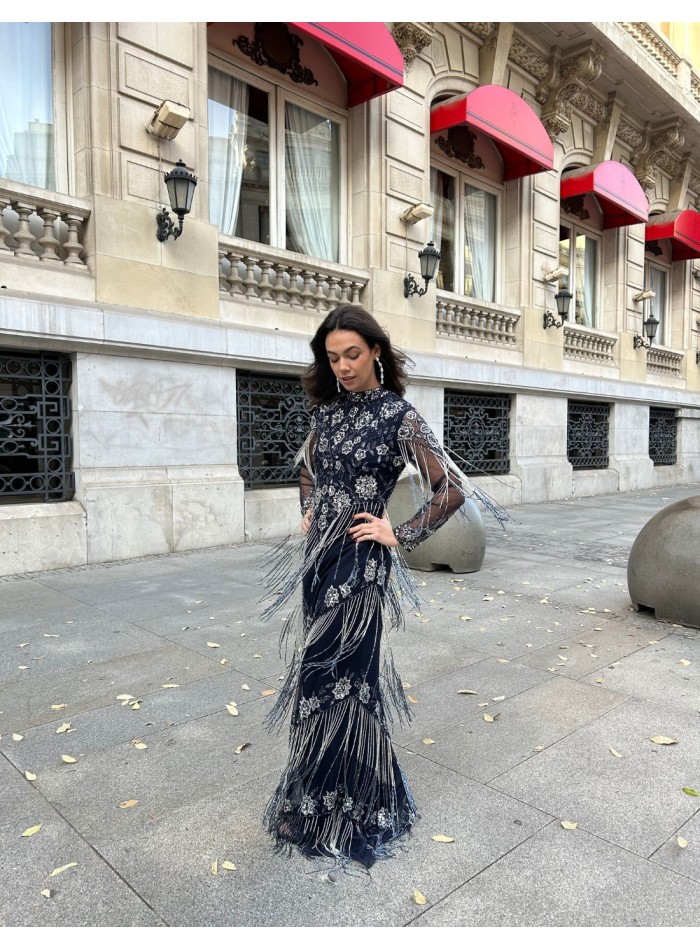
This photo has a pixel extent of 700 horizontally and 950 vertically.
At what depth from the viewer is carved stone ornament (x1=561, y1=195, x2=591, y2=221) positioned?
17281 millimetres

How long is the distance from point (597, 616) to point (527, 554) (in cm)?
Answer: 300

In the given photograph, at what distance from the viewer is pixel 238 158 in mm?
10727

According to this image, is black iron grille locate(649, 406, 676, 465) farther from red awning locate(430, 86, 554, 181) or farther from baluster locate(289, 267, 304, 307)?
baluster locate(289, 267, 304, 307)

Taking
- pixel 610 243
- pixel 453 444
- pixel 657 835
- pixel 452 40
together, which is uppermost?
pixel 452 40

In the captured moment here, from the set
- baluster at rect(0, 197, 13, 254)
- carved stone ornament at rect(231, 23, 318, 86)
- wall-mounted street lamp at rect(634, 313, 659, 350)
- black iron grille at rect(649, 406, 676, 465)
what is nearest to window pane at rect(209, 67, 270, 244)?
carved stone ornament at rect(231, 23, 318, 86)

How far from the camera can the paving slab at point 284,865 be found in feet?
7.43

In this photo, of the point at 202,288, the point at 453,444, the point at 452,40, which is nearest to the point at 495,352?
the point at 453,444

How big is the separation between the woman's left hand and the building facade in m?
6.33

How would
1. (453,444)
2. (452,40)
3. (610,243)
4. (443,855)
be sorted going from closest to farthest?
(443,855) < (452,40) < (453,444) < (610,243)

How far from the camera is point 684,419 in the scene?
71.2 ft

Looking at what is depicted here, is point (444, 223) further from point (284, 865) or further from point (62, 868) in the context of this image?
point (62, 868)

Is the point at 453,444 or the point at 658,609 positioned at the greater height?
the point at 453,444

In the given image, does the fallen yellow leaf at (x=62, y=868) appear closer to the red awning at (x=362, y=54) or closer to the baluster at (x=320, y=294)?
the baluster at (x=320, y=294)
